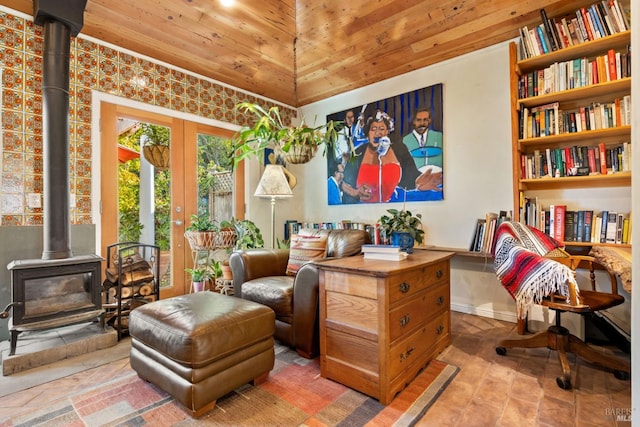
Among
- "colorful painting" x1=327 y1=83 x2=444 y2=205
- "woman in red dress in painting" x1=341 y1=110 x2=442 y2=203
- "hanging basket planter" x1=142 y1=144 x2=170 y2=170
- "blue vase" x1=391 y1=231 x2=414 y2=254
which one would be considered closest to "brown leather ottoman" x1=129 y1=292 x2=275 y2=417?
"blue vase" x1=391 y1=231 x2=414 y2=254

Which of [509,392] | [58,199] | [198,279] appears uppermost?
[58,199]

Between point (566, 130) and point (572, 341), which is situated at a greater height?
point (566, 130)

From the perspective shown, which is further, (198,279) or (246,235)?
(246,235)

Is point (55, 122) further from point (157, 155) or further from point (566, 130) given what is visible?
point (566, 130)

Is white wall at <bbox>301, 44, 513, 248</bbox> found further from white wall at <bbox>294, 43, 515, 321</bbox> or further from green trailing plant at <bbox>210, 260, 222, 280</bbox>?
green trailing plant at <bbox>210, 260, 222, 280</bbox>

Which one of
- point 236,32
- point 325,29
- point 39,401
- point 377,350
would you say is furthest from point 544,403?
point 236,32

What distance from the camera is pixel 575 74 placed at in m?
2.34

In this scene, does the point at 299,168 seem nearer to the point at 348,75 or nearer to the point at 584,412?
the point at 348,75

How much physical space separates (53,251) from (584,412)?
3.37 m

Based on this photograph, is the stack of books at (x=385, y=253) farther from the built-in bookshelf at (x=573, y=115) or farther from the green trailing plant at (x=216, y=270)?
the green trailing plant at (x=216, y=270)

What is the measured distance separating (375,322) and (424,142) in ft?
7.47

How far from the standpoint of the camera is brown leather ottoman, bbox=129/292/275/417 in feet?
4.71

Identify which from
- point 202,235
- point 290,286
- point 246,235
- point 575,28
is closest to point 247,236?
point 246,235

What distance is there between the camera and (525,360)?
204 centimetres
